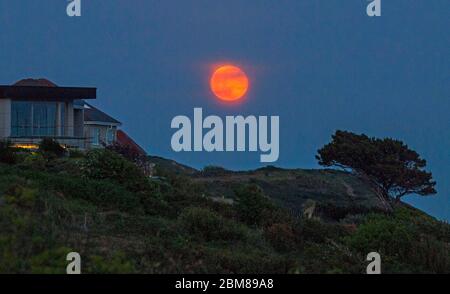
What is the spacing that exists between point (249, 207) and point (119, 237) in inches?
282

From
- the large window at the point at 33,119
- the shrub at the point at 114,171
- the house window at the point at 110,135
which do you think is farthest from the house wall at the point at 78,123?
the shrub at the point at 114,171

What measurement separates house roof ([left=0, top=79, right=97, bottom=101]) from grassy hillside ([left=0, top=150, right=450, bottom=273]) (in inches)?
590

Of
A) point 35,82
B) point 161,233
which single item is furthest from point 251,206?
point 35,82

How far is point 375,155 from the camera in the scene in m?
48.2

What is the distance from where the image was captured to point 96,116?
52656mm

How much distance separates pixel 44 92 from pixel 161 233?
88.2ft

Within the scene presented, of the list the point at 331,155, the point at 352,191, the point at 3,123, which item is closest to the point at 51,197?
the point at 3,123

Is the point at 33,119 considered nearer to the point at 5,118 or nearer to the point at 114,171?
the point at 5,118

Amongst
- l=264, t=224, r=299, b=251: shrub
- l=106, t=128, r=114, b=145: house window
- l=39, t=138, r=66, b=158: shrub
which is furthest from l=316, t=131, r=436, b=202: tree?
l=264, t=224, r=299, b=251: shrub

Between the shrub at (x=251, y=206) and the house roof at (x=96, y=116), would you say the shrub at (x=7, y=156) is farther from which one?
the house roof at (x=96, y=116)

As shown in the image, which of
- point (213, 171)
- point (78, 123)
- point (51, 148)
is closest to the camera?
point (51, 148)

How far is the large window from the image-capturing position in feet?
135

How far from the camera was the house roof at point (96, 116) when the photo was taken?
51594 millimetres
